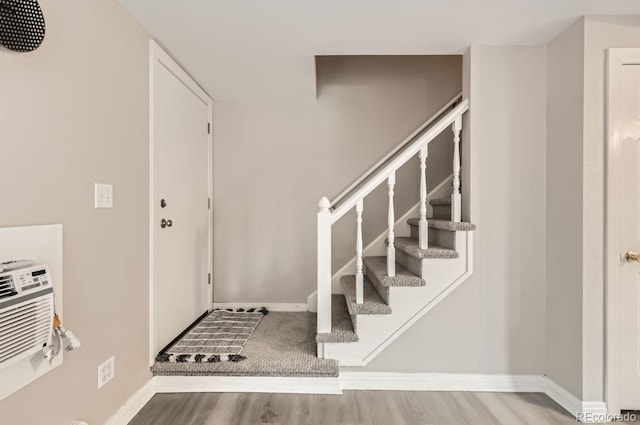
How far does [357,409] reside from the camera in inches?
73.3

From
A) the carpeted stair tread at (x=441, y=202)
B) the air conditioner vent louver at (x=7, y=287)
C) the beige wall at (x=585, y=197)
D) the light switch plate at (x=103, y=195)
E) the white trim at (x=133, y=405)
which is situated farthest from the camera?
the carpeted stair tread at (x=441, y=202)

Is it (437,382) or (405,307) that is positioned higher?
(405,307)

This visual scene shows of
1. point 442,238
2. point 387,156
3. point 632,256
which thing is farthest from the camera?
point 387,156

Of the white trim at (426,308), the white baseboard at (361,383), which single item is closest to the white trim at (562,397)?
the white baseboard at (361,383)

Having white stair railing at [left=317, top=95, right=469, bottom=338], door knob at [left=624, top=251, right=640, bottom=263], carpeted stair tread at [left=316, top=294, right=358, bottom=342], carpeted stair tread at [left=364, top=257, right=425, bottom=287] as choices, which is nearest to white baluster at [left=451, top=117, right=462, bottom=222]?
white stair railing at [left=317, top=95, right=469, bottom=338]

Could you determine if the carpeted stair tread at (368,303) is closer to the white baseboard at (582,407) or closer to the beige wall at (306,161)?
the beige wall at (306,161)

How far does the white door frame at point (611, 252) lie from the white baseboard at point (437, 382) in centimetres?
36

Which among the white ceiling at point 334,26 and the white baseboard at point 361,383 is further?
the white baseboard at point 361,383

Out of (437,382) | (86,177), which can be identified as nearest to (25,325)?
(86,177)

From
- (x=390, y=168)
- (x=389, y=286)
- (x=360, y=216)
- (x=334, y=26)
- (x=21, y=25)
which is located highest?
(x=334, y=26)

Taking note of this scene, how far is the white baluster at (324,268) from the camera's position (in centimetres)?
203

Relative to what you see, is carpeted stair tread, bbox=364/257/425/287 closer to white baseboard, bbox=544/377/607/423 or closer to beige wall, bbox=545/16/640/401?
beige wall, bbox=545/16/640/401

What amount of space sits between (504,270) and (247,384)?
1.72m

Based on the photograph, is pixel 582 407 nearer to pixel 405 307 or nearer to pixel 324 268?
pixel 405 307
